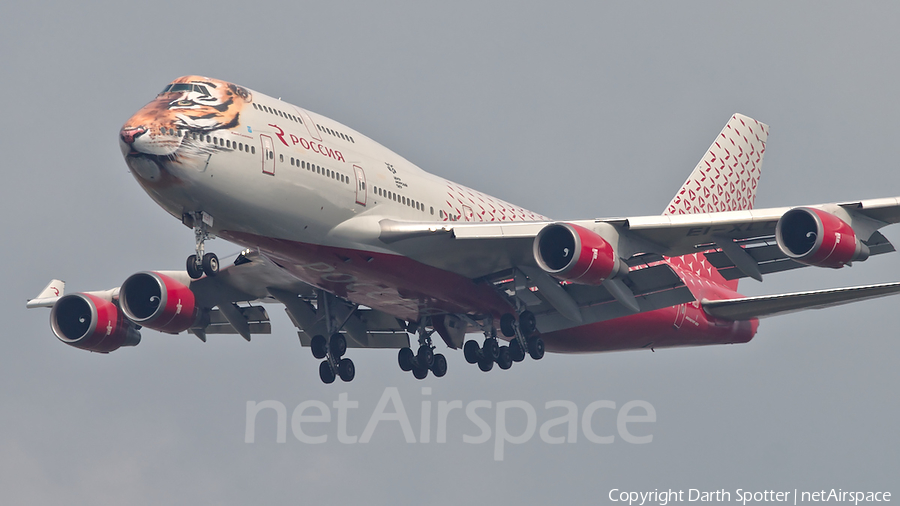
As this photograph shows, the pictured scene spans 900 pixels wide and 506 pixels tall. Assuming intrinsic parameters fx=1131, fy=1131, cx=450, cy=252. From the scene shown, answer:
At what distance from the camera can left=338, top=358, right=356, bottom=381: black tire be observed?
138 feet

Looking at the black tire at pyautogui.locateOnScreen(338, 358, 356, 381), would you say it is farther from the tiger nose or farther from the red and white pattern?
the tiger nose

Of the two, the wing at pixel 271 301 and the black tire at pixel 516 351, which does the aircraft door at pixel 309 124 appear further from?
the black tire at pixel 516 351

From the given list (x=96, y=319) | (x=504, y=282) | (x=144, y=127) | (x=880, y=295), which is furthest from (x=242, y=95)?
(x=880, y=295)

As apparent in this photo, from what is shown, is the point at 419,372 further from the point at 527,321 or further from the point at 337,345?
the point at 527,321

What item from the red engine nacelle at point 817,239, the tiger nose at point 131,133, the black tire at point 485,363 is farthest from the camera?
the black tire at point 485,363

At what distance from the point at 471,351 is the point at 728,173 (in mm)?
18456

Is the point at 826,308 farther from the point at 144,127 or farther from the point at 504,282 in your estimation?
the point at 144,127

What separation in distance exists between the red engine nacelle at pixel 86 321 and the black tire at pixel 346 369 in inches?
354

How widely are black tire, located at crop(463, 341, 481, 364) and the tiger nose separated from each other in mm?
15653

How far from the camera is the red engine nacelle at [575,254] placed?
1313 inches

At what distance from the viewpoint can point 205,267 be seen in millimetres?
31906

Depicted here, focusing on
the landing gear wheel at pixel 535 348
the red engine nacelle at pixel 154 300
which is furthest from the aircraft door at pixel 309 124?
the landing gear wheel at pixel 535 348

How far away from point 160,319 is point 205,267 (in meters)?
10.5

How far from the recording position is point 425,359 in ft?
139
